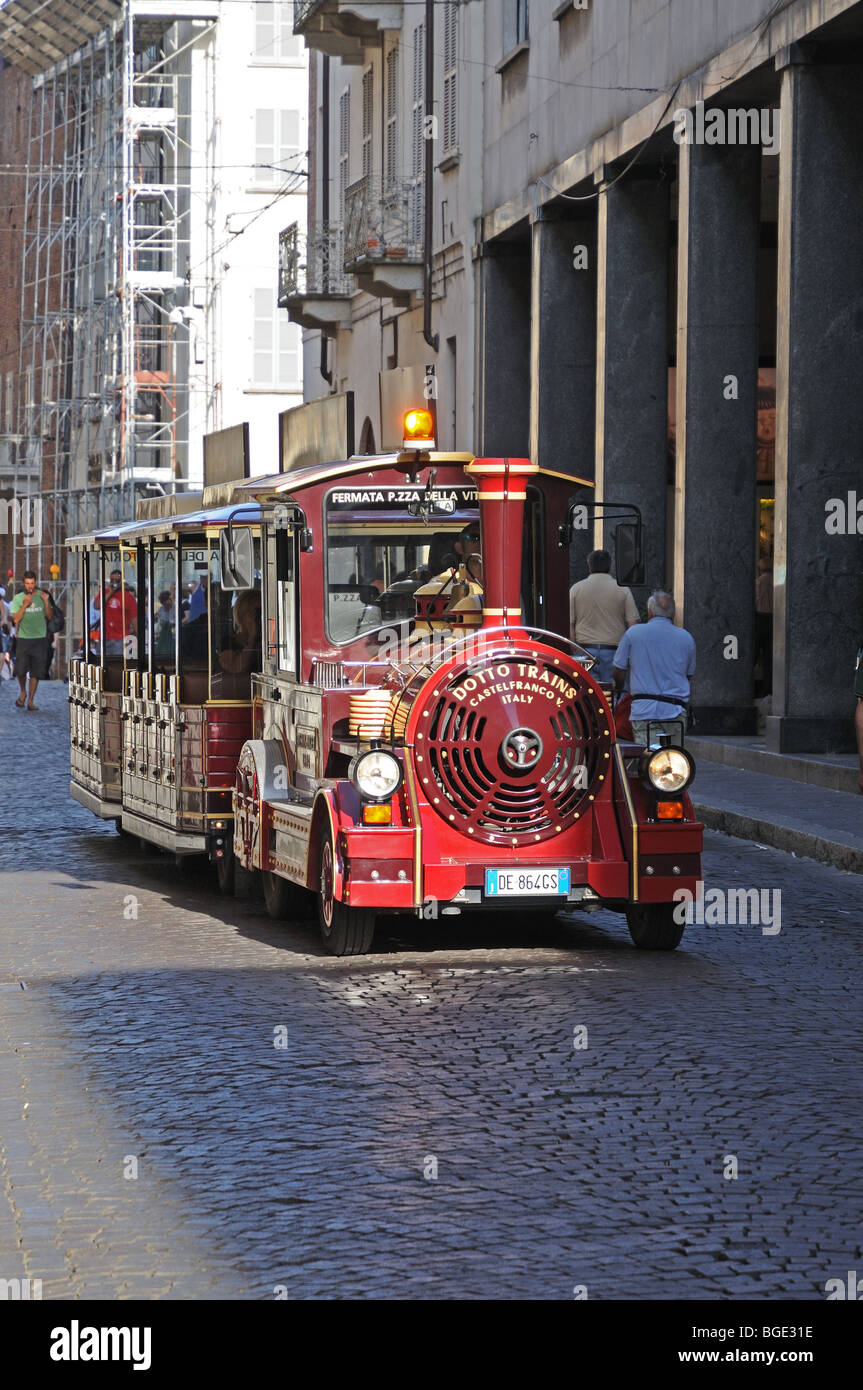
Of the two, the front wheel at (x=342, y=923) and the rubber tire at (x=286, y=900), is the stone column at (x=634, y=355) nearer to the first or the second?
the rubber tire at (x=286, y=900)

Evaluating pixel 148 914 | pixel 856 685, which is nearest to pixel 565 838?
pixel 148 914

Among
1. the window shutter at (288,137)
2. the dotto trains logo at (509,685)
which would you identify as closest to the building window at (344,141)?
the window shutter at (288,137)

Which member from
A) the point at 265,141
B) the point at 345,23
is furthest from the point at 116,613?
the point at 265,141

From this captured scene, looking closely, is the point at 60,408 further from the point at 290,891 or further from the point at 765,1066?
the point at 765,1066

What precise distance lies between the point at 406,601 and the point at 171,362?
44099 mm

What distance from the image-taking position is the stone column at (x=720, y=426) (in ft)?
74.6

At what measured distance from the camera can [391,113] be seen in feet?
126

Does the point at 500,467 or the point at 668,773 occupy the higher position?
the point at 500,467

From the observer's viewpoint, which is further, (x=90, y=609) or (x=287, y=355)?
(x=287, y=355)

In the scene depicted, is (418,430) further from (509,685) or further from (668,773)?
(668,773)

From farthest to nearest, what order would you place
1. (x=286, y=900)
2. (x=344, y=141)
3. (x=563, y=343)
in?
(x=344, y=141)
(x=563, y=343)
(x=286, y=900)

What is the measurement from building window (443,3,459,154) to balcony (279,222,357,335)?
5881 millimetres

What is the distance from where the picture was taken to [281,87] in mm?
55688

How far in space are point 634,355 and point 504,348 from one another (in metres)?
6.41
